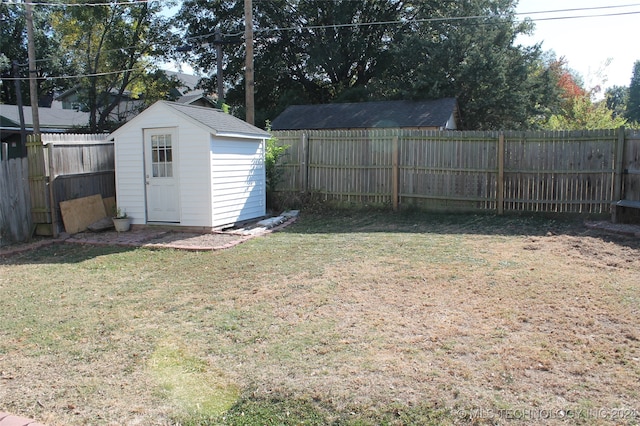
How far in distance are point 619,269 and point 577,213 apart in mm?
4045

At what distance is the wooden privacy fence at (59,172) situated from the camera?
9.80 metres

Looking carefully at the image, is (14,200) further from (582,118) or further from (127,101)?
(582,118)

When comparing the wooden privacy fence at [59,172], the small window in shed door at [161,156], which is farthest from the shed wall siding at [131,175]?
the wooden privacy fence at [59,172]

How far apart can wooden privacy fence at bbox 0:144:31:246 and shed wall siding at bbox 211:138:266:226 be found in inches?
142

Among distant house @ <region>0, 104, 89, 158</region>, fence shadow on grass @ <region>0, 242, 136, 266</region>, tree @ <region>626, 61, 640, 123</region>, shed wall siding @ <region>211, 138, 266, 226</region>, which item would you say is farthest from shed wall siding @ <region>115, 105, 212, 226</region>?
tree @ <region>626, 61, 640, 123</region>

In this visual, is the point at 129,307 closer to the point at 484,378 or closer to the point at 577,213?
the point at 484,378

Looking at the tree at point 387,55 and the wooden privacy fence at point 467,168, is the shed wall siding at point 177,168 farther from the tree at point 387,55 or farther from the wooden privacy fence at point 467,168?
the tree at point 387,55

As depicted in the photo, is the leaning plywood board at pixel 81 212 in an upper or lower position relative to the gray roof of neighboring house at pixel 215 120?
lower

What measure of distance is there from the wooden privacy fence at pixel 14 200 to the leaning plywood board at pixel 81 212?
650mm

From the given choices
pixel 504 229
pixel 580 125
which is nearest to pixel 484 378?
pixel 504 229

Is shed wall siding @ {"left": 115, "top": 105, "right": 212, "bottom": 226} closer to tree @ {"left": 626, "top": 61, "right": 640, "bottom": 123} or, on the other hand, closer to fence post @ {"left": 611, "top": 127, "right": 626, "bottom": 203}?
fence post @ {"left": 611, "top": 127, "right": 626, "bottom": 203}

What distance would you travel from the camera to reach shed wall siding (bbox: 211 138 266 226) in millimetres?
9953

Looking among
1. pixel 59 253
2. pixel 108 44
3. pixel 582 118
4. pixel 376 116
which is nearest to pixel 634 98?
Result: pixel 582 118

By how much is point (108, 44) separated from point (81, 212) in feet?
62.4
